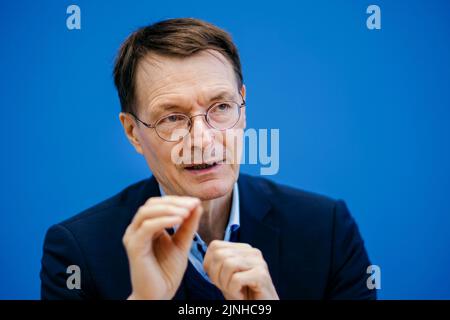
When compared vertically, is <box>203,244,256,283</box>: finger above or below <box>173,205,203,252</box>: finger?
below

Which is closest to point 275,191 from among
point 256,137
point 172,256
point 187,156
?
point 256,137

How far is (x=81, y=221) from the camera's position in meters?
2.05

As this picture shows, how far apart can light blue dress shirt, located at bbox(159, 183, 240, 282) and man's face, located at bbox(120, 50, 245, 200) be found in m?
0.23

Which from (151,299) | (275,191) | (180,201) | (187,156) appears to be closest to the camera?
(180,201)

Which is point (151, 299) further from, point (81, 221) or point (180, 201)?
point (81, 221)

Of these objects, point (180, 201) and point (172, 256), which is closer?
point (180, 201)

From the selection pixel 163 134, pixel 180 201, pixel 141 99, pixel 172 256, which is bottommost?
pixel 172 256

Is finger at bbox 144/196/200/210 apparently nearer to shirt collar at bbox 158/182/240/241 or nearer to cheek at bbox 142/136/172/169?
cheek at bbox 142/136/172/169

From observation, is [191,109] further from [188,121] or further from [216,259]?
[216,259]

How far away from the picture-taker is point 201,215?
73.4 inches

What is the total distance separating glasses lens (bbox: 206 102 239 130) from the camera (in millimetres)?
1810

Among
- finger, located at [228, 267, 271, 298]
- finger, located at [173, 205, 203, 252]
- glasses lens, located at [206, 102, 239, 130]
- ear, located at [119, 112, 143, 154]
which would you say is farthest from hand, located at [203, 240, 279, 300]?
ear, located at [119, 112, 143, 154]

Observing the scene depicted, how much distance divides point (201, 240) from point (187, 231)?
1.69ft

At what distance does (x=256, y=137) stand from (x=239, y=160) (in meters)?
0.47
